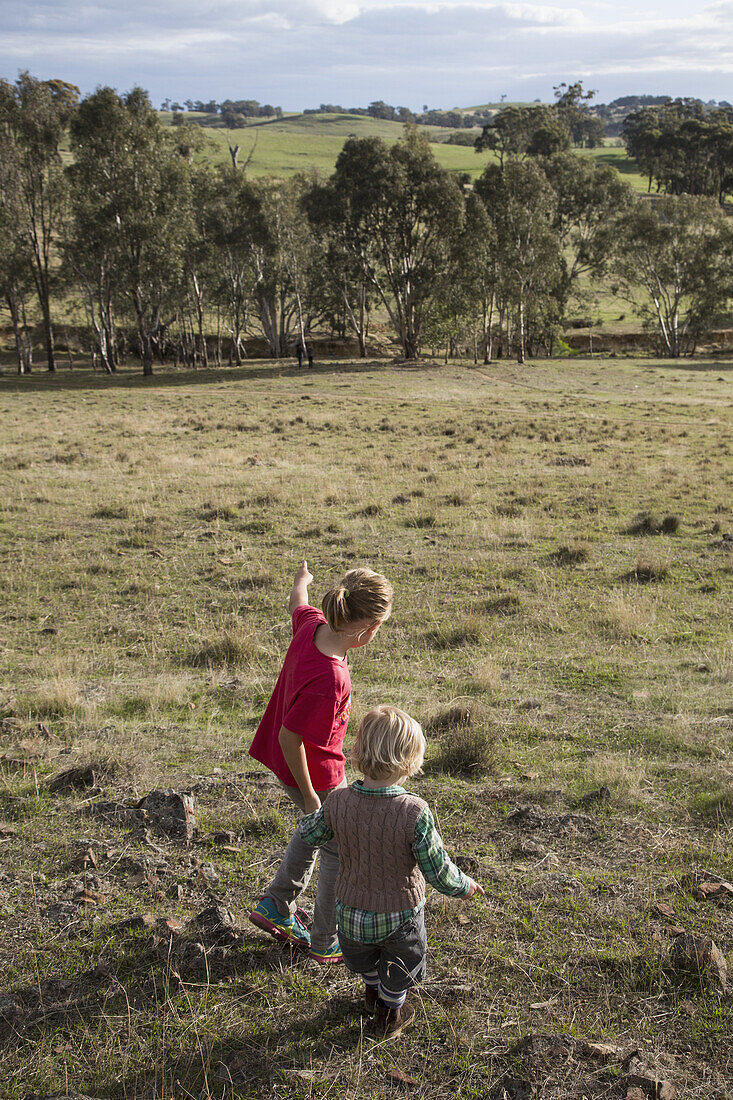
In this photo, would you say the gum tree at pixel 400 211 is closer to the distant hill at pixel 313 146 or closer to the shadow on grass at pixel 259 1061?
the distant hill at pixel 313 146

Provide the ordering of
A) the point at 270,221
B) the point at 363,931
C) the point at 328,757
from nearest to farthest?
the point at 363,931, the point at 328,757, the point at 270,221

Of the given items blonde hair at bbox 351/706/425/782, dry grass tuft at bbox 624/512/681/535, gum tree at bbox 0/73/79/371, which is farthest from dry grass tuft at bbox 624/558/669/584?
gum tree at bbox 0/73/79/371

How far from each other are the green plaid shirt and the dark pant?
0.04 meters

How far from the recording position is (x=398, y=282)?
46.1 m

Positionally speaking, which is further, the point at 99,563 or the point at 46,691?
the point at 99,563

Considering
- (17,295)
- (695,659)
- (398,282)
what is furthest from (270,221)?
(695,659)

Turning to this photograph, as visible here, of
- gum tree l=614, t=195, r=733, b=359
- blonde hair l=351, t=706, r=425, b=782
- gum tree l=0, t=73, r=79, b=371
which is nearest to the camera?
blonde hair l=351, t=706, r=425, b=782

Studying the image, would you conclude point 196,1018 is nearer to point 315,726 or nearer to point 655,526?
point 315,726

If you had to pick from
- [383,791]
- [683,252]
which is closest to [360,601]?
[383,791]

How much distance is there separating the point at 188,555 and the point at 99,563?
1.20 metres

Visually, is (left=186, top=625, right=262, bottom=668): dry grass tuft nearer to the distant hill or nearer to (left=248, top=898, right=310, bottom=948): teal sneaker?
(left=248, top=898, right=310, bottom=948): teal sneaker

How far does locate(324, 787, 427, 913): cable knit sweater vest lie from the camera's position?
2865 mm

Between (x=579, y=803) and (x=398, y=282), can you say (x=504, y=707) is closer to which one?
(x=579, y=803)

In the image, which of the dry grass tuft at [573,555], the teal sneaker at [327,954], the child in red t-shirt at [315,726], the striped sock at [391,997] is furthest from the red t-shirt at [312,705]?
the dry grass tuft at [573,555]
